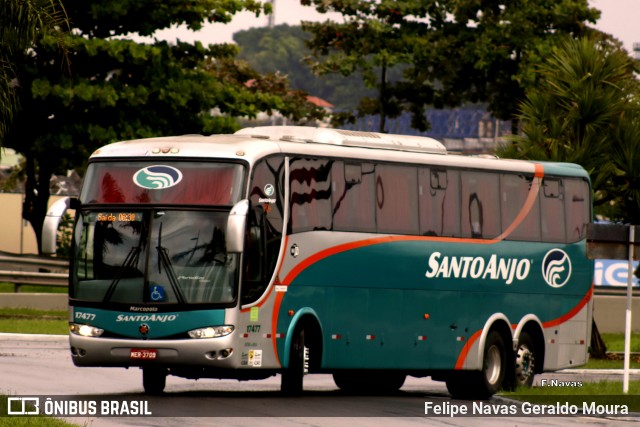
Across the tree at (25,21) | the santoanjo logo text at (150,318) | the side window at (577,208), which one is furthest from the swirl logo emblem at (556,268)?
the tree at (25,21)

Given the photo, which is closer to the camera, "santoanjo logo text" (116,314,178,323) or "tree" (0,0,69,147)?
"santoanjo logo text" (116,314,178,323)

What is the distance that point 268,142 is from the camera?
19.1 metres

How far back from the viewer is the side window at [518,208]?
2275 cm

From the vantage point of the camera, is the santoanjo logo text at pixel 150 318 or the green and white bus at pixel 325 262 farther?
the green and white bus at pixel 325 262

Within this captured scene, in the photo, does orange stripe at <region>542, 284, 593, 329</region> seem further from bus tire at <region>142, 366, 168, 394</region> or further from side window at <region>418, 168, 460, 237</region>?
bus tire at <region>142, 366, 168, 394</region>

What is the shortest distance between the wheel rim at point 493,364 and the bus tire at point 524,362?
349mm

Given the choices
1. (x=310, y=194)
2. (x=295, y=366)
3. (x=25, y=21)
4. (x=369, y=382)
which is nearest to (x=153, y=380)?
(x=295, y=366)

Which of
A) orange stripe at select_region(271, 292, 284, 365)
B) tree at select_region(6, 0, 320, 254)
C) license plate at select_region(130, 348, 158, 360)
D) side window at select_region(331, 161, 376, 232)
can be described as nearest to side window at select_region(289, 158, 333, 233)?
side window at select_region(331, 161, 376, 232)

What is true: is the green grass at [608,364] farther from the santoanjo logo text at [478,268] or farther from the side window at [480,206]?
the side window at [480,206]

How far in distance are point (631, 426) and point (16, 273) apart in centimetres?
2403

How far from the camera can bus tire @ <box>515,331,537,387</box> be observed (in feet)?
74.4

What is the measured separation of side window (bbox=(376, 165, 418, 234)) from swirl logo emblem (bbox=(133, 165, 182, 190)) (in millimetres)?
3231

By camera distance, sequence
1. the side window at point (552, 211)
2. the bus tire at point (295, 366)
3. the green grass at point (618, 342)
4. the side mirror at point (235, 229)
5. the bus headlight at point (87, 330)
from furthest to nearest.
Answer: the green grass at point (618, 342) < the side window at point (552, 211) < the bus tire at point (295, 366) < the bus headlight at point (87, 330) < the side mirror at point (235, 229)

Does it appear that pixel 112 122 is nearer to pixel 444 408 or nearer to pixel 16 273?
pixel 16 273
